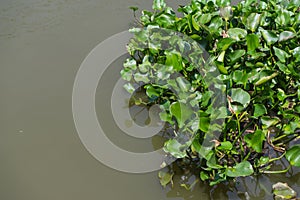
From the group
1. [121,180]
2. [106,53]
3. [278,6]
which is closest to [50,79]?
[106,53]

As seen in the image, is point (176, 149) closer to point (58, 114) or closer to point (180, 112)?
point (180, 112)

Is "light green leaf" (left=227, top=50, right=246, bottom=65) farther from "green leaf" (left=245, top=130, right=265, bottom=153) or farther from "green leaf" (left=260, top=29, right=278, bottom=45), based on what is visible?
"green leaf" (left=245, top=130, right=265, bottom=153)

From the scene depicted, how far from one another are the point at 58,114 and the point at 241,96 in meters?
1.20

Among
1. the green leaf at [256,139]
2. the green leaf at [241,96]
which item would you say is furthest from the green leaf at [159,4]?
the green leaf at [256,139]

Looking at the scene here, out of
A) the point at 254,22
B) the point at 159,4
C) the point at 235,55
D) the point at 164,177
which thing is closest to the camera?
the point at 164,177

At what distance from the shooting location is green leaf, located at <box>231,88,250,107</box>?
195 centimetres

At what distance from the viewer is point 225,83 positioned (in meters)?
2.13

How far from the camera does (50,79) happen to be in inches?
105

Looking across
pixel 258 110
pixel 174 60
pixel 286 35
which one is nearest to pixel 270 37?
pixel 286 35

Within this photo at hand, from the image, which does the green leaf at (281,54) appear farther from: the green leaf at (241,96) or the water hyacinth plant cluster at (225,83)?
the green leaf at (241,96)

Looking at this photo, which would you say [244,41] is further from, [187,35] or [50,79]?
[50,79]

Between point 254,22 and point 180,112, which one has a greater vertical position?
point 254,22

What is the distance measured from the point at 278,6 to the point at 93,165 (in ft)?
5.18

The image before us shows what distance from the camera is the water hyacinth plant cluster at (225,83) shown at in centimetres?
194
